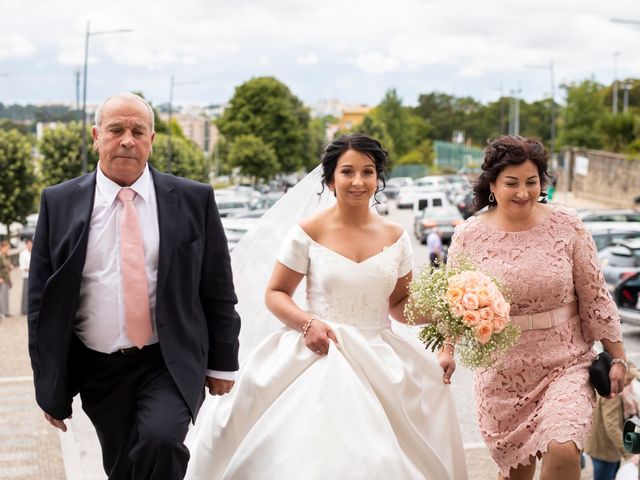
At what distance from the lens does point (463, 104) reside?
177 metres

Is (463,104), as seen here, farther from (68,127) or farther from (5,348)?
(5,348)

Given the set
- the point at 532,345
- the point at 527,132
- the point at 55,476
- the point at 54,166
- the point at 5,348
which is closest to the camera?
the point at 532,345

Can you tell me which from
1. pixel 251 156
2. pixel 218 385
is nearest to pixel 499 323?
pixel 218 385

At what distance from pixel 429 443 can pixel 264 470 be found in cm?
89

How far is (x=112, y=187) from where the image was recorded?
448 cm

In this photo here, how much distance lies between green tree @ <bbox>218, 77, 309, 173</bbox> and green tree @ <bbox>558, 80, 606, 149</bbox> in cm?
3002

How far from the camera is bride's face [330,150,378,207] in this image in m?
5.11

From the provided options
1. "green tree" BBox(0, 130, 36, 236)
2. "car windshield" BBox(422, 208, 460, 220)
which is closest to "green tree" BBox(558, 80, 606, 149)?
"car windshield" BBox(422, 208, 460, 220)

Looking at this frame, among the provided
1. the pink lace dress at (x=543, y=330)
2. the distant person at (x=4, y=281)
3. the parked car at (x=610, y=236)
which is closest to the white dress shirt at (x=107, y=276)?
the pink lace dress at (x=543, y=330)

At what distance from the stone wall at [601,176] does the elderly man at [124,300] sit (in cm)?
5288

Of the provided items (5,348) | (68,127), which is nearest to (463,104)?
(68,127)

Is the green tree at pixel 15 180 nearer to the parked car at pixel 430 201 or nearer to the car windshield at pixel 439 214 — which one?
the car windshield at pixel 439 214

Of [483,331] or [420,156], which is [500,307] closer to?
[483,331]

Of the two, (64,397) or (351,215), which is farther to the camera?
(351,215)
